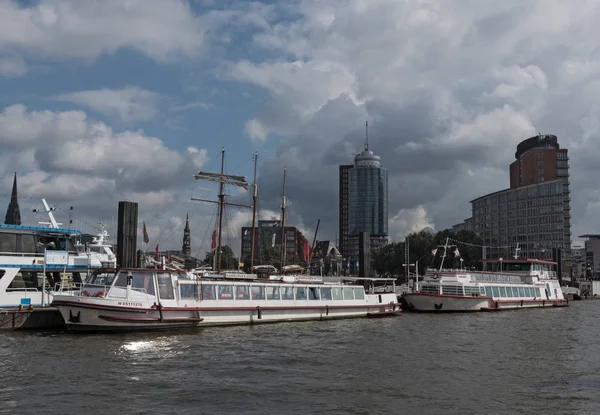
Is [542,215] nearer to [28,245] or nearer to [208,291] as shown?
[208,291]

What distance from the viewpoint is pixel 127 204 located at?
46750mm

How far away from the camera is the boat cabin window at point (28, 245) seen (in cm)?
4406

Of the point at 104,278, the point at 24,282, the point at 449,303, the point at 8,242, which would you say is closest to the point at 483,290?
the point at 449,303

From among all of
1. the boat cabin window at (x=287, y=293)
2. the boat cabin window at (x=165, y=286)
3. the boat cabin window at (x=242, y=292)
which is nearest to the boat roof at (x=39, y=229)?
the boat cabin window at (x=165, y=286)

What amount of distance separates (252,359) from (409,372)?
8447 millimetres

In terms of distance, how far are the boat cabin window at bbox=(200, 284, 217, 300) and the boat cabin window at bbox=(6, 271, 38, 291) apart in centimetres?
1304

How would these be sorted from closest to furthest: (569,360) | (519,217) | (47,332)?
1. (569,360)
2. (47,332)
3. (519,217)

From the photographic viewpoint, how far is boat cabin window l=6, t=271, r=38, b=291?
4284 centimetres

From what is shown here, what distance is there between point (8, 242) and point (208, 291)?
1574 centimetres

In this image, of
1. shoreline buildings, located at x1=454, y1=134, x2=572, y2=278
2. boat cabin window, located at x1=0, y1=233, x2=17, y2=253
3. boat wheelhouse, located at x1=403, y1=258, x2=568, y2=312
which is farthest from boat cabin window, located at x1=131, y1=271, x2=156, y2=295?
shoreline buildings, located at x1=454, y1=134, x2=572, y2=278

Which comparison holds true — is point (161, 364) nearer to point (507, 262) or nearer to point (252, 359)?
point (252, 359)

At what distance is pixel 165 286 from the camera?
41781 millimetres

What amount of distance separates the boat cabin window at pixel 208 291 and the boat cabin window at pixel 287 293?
754 cm

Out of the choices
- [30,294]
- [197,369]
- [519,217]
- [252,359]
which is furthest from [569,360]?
[519,217]
